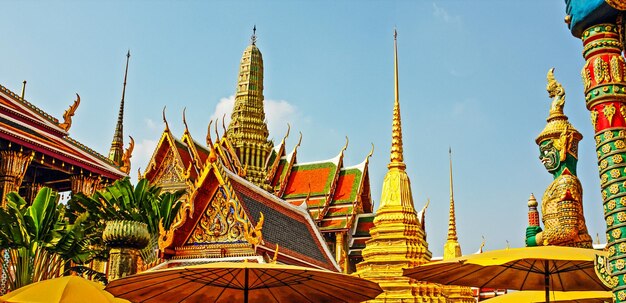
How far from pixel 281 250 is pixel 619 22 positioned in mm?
8206

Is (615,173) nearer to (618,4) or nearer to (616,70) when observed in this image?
(616,70)

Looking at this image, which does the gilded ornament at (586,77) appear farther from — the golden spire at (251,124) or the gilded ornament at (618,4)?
the golden spire at (251,124)

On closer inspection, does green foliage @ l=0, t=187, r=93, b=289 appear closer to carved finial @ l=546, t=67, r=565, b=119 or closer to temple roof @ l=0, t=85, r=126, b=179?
temple roof @ l=0, t=85, r=126, b=179

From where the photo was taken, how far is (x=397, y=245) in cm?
1376

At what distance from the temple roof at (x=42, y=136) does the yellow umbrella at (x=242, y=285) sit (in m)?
10.9

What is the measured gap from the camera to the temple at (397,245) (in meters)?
13.1

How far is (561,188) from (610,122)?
144 inches

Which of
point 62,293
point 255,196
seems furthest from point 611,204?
point 255,196

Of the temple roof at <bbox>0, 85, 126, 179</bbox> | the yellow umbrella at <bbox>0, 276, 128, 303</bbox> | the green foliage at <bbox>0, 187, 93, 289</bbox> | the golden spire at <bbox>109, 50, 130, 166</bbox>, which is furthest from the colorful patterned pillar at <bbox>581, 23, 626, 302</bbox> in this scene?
A: the golden spire at <bbox>109, 50, 130, 166</bbox>

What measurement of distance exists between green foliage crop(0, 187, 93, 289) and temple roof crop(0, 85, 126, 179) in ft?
20.2

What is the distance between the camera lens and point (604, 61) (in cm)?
452

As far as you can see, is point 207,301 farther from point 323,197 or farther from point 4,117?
point 323,197

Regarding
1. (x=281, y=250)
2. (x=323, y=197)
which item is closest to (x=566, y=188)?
(x=281, y=250)

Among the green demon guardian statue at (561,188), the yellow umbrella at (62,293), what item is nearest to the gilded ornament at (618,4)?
the green demon guardian statue at (561,188)
